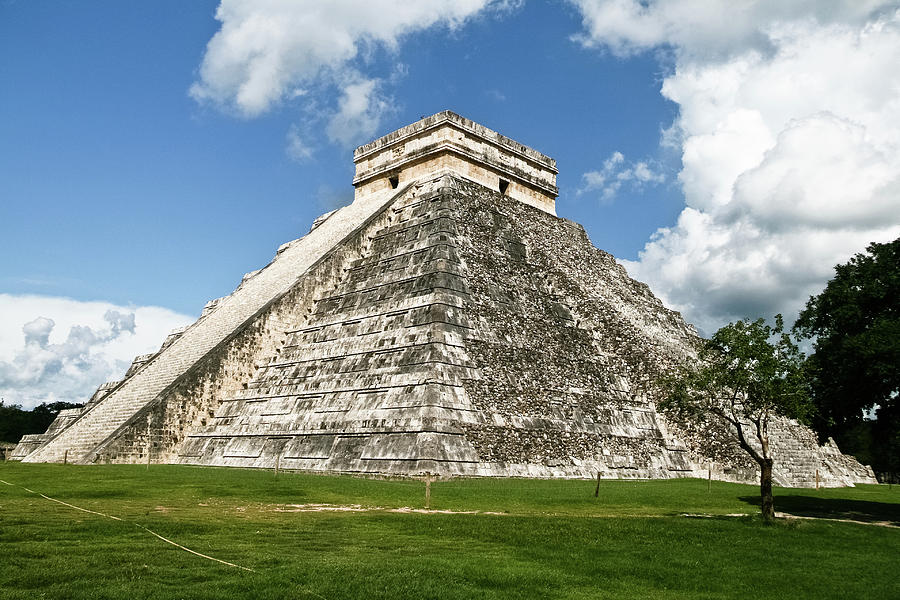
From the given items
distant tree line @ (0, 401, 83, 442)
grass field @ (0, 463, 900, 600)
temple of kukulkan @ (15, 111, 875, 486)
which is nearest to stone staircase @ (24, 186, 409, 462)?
temple of kukulkan @ (15, 111, 875, 486)

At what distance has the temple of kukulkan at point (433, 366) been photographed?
53.5ft

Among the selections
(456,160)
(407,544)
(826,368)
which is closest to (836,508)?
(826,368)

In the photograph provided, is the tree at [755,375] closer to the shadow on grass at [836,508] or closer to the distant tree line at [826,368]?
the distant tree line at [826,368]

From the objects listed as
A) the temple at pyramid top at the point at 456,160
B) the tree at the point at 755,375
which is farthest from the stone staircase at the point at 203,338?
the tree at the point at 755,375

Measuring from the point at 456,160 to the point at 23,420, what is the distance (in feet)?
115

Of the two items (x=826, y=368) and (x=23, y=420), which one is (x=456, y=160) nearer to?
(x=826, y=368)

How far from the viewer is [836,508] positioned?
15.3 metres

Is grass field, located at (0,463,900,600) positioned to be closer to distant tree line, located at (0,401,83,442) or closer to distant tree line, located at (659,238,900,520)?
distant tree line, located at (659,238,900,520)

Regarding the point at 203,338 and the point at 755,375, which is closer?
the point at 755,375

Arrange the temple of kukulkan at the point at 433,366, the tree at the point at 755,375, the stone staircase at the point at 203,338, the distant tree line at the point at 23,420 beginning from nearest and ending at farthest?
the tree at the point at 755,375, the temple of kukulkan at the point at 433,366, the stone staircase at the point at 203,338, the distant tree line at the point at 23,420

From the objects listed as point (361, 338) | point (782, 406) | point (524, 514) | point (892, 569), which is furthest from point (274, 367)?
point (892, 569)

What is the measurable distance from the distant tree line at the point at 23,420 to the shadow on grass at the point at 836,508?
3959cm

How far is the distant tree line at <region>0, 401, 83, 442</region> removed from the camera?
4203 cm

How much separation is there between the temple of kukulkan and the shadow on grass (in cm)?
294
